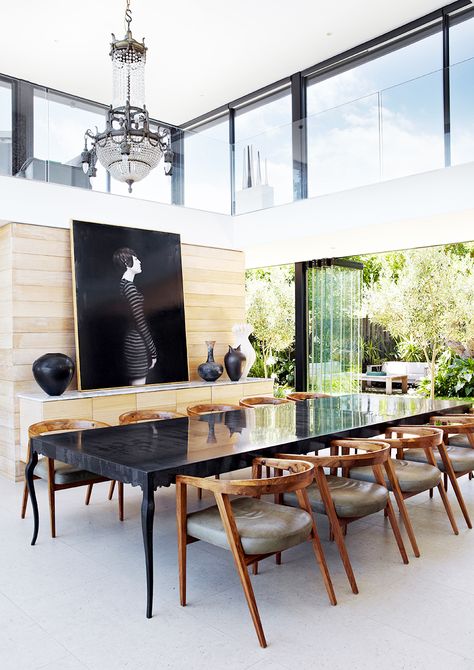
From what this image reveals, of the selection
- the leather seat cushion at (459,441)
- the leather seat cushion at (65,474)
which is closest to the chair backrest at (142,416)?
the leather seat cushion at (65,474)

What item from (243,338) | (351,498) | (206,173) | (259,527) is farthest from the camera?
(243,338)

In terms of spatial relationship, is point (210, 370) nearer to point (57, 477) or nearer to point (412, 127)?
point (57, 477)

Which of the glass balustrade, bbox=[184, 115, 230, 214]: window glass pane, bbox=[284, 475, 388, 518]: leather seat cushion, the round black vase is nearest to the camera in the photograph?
bbox=[284, 475, 388, 518]: leather seat cushion

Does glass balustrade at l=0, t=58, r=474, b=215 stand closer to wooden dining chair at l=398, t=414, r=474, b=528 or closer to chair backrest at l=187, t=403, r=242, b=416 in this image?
wooden dining chair at l=398, t=414, r=474, b=528

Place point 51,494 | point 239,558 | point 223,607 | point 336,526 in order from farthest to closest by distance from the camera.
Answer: point 51,494
point 336,526
point 223,607
point 239,558

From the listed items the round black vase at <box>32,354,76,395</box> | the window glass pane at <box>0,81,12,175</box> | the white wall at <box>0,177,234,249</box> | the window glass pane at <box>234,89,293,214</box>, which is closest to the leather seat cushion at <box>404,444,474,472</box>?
the round black vase at <box>32,354,76,395</box>

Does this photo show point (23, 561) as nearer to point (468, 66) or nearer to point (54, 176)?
point (54, 176)

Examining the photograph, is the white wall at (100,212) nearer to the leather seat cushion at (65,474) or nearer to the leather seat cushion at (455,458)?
the leather seat cushion at (65,474)

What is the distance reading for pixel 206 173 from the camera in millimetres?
7875

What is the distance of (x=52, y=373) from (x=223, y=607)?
3.52 meters

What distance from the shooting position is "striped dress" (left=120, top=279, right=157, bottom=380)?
6.73 meters

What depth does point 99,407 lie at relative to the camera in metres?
5.92

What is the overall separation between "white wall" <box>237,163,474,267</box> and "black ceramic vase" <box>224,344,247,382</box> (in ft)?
5.23

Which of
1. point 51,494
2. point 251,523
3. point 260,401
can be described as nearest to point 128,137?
point 51,494
